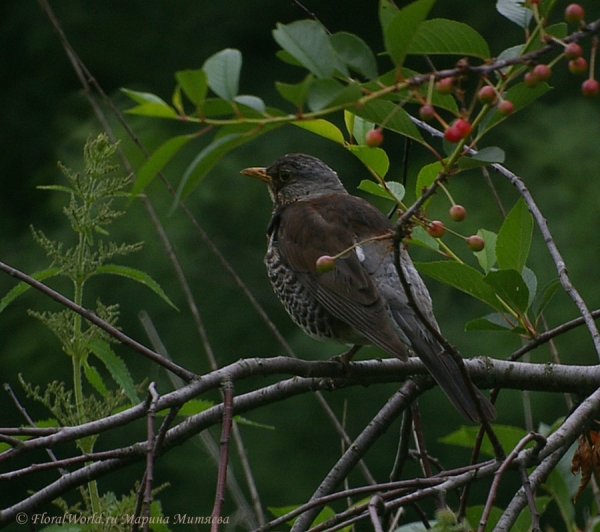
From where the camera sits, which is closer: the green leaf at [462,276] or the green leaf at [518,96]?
the green leaf at [518,96]

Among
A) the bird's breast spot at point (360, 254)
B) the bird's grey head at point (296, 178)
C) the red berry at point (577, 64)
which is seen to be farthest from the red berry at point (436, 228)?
the bird's grey head at point (296, 178)

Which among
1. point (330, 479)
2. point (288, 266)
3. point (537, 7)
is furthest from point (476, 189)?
point (537, 7)

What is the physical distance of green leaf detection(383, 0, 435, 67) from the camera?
1.10 meters

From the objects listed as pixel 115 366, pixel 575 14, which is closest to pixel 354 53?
pixel 575 14

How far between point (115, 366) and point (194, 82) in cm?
92

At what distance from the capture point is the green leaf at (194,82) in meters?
1.06

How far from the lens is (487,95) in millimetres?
1168

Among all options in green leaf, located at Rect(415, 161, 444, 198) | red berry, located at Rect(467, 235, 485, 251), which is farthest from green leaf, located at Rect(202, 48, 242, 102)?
green leaf, located at Rect(415, 161, 444, 198)

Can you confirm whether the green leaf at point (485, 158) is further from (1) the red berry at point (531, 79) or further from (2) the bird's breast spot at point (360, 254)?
(2) the bird's breast spot at point (360, 254)

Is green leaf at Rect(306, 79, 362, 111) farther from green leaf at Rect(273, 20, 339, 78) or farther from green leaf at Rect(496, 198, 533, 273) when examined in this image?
green leaf at Rect(496, 198, 533, 273)

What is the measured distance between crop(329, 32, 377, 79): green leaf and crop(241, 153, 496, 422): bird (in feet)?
3.87

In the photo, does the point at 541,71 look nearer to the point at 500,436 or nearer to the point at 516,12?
the point at 516,12

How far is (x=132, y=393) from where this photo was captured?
1.79m

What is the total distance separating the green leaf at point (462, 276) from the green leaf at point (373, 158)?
23 cm
